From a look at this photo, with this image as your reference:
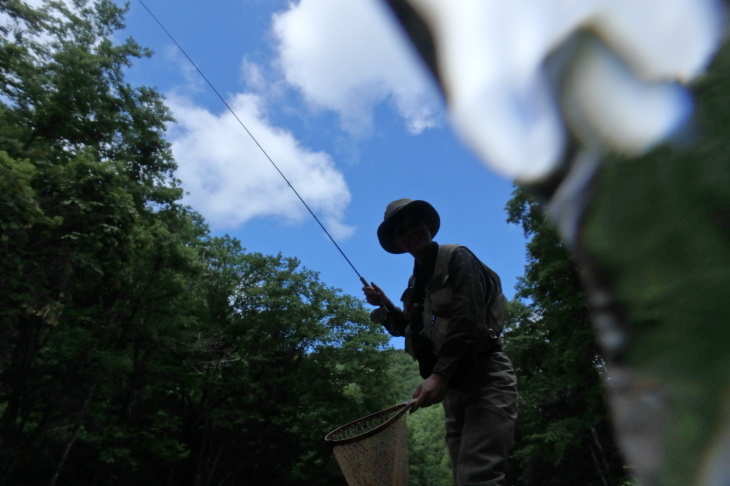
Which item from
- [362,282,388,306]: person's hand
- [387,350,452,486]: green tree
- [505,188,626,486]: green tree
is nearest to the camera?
[362,282,388,306]: person's hand

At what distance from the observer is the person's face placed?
286cm

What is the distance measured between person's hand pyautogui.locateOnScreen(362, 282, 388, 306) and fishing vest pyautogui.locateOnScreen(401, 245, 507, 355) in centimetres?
66

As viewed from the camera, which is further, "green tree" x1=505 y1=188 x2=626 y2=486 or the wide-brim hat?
"green tree" x1=505 y1=188 x2=626 y2=486

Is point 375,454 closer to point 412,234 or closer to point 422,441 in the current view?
point 412,234

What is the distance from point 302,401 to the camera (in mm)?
21094

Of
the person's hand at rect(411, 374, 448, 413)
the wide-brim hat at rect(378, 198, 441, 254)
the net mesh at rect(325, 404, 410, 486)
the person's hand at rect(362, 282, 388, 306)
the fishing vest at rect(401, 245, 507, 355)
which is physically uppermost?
the wide-brim hat at rect(378, 198, 441, 254)

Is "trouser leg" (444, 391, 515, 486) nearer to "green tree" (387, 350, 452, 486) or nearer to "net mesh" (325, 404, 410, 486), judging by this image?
"net mesh" (325, 404, 410, 486)

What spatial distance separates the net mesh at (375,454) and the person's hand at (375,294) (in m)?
1.05

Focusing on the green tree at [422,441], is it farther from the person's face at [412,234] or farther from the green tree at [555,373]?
the person's face at [412,234]

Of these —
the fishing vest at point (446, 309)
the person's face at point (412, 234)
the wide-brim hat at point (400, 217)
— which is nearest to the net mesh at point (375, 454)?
the fishing vest at point (446, 309)

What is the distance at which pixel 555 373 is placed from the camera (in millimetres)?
18219

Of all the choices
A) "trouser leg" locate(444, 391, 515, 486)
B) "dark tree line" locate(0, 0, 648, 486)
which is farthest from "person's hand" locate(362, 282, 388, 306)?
"dark tree line" locate(0, 0, 648, 486)

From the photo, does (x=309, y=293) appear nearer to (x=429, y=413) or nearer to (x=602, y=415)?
(x=602, y=415)

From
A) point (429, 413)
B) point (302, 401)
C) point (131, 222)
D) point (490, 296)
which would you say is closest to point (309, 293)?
point (302, 401)
